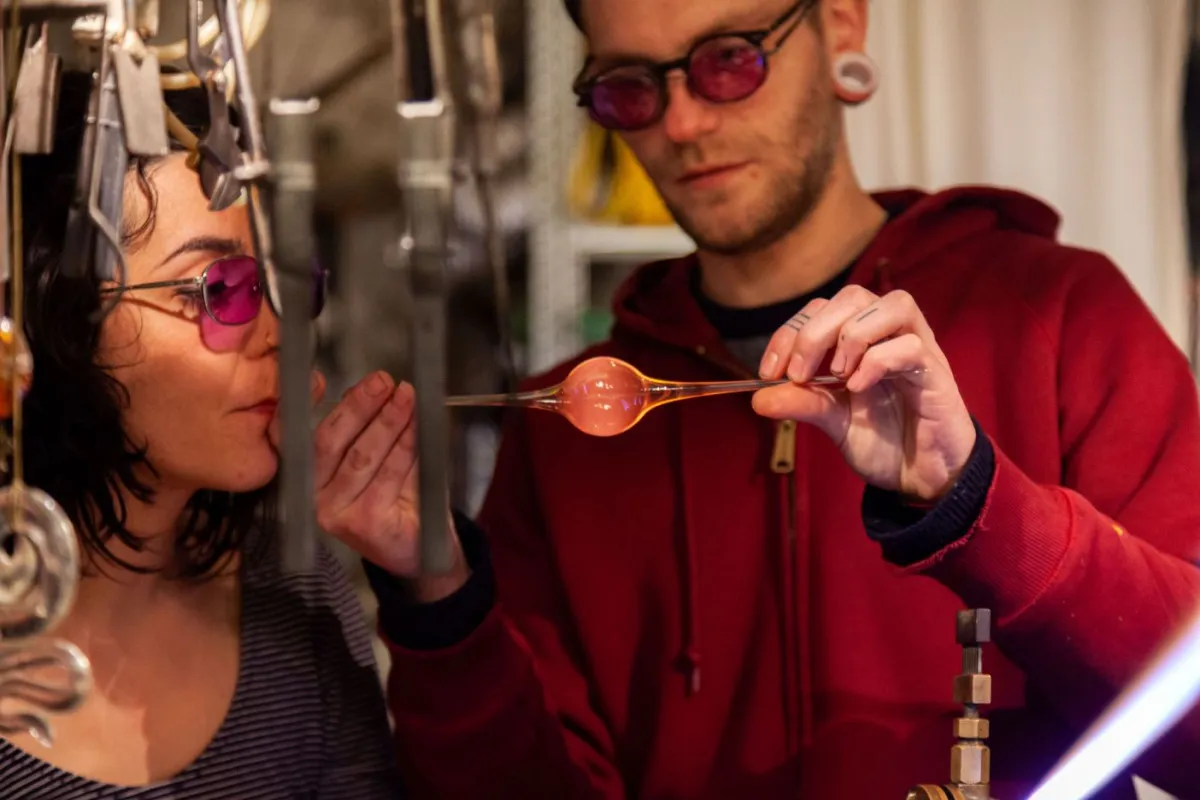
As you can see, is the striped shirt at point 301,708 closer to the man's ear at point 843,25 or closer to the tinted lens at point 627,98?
the tinted lens at point 627,98

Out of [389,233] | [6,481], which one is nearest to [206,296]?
[6,481]

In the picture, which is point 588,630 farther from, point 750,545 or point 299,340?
point 299,340

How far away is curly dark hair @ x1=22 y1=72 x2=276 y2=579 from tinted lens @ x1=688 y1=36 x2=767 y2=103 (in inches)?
17.9

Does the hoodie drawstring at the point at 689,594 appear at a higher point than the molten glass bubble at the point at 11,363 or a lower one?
lower

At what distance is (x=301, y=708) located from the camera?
1.28 meters

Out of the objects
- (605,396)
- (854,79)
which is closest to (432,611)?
(605,396)

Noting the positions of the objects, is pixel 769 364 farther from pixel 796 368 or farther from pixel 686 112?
pixel 686 112

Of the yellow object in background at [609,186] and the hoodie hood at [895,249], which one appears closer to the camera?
the hoodie hood at [895,249]

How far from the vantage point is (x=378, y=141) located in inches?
106

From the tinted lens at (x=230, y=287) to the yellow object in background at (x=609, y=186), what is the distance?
120 cm

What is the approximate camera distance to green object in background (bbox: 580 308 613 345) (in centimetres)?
221

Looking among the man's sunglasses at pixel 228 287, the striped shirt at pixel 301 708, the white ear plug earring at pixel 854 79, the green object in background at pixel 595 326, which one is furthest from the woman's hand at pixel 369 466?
the green object in background at pixel 595 326

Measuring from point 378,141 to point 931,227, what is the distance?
164cm

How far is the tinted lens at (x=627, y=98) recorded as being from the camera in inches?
48.0
